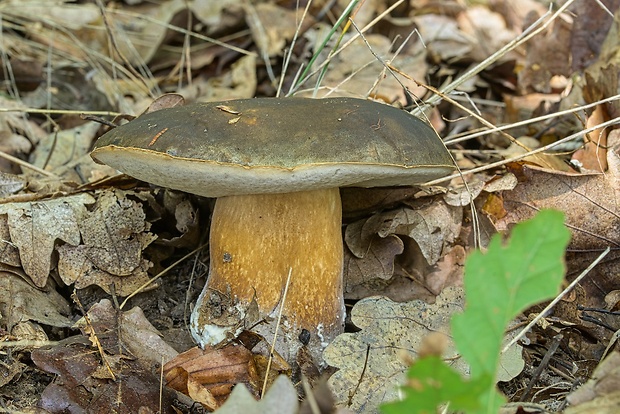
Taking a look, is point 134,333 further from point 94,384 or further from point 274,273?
point 274,273

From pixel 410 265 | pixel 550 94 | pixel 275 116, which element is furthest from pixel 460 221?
pixel 550 94

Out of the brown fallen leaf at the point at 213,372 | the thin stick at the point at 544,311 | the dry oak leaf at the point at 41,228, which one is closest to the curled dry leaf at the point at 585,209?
the thin stick at the point at 544,311

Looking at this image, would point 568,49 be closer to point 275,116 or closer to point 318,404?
point 275,116

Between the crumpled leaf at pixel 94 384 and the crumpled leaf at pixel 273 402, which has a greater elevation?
the crumpled leaf at pixel 273 402

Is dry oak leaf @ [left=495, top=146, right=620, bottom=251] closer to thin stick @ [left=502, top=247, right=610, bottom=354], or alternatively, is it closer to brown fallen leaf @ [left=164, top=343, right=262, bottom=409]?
thin stick @ [left=502, top=247, right=610, bottom=354]

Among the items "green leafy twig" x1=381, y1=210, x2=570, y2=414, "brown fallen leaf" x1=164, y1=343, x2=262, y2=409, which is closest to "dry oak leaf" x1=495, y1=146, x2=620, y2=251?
"brown fallen leaf" x1=164, y1=343, x2=262, y2=409

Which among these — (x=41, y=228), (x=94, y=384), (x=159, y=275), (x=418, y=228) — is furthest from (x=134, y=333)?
(x=418, y=228)

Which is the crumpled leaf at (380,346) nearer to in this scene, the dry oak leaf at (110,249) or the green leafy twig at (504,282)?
the green leafy twig at (504,282)
